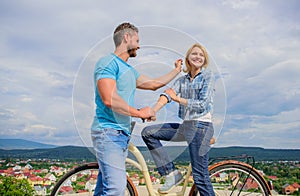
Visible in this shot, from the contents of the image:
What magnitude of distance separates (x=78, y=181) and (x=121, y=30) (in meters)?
1.36

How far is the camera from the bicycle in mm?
2852

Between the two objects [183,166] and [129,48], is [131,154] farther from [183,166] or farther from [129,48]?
[129,48]

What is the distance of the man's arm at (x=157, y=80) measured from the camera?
2.44 m

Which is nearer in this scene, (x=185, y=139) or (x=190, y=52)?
(x=190, y=52)

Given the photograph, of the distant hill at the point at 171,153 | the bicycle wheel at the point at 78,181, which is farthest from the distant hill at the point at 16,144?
the bicycle wheel at the point at 78,181

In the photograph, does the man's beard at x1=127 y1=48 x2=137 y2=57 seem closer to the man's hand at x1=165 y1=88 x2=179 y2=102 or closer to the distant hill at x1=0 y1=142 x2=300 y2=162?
the man's hand at x1=165 y1=88 x2=179 y2=102

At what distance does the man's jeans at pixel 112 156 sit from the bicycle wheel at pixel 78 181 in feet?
2.02

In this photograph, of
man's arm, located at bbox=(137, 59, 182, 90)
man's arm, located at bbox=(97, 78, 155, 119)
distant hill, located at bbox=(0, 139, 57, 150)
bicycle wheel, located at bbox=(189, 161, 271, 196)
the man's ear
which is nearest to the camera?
man's arm, located at bbox=(97, 78, 155, 119)

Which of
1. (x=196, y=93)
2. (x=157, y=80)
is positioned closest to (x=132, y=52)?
(x=157, y=80)

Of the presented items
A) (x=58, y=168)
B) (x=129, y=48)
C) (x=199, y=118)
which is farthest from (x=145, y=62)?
(x=58, y=168)

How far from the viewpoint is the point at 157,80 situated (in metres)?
2.47

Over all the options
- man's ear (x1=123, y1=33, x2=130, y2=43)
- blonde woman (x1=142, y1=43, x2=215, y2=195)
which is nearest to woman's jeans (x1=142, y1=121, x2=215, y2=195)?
blonde woman (x1=142, y1=43, x2=215, y2=195)

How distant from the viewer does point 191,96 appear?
259cm

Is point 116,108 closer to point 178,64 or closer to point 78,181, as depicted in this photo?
point 178,64
